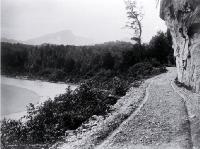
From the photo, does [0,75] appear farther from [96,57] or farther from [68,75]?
[96,57]

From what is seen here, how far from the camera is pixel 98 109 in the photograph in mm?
19609

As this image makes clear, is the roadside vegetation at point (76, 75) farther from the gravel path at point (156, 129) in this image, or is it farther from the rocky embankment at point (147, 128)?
the gravel path at point (156, 129)

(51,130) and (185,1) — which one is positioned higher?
(185,1)

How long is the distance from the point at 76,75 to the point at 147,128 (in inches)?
1743

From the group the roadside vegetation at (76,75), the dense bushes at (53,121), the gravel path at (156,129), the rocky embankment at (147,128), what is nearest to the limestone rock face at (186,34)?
the rocky embankment at (147,128)

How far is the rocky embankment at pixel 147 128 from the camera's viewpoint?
12.4 meters

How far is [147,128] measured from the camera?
14.2 m

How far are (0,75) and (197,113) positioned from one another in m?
58.8

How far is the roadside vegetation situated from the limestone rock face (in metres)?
5.94

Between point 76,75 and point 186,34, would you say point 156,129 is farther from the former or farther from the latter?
point 76,75

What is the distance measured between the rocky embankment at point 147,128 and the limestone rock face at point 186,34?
2740 millimetres

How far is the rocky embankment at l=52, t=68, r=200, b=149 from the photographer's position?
12.4m

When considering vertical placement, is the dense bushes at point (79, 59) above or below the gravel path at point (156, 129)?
above

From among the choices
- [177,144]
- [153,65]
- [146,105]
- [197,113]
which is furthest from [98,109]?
[153,65]
